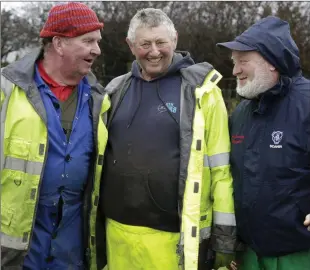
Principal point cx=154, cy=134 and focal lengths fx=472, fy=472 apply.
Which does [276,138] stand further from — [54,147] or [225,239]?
[54,147]

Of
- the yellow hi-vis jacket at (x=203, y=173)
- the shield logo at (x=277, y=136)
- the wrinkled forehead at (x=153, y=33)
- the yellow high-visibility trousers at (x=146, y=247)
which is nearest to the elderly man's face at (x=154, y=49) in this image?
the wrinkled forehead at (x=153, y=33)

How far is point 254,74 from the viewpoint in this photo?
3.27m

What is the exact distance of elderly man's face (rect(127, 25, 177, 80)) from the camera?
11.0ft

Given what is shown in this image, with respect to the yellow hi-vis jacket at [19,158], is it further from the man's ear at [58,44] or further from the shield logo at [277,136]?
the shield logo at [277,136]

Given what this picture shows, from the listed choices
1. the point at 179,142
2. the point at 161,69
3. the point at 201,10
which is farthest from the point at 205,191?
the point at 201,10

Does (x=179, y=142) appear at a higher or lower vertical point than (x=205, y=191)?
higher

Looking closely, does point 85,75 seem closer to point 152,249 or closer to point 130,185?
point 130,185

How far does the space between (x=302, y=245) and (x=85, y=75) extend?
1964mm

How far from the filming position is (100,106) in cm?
349

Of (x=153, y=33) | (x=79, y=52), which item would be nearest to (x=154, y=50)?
(x=153, y=33)

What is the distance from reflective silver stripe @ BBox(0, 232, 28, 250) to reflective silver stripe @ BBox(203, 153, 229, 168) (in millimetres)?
1360

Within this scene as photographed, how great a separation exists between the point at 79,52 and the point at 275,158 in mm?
1568

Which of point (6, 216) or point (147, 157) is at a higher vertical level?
point (147, 157)

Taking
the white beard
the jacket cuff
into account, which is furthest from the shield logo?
the jacket cuff
